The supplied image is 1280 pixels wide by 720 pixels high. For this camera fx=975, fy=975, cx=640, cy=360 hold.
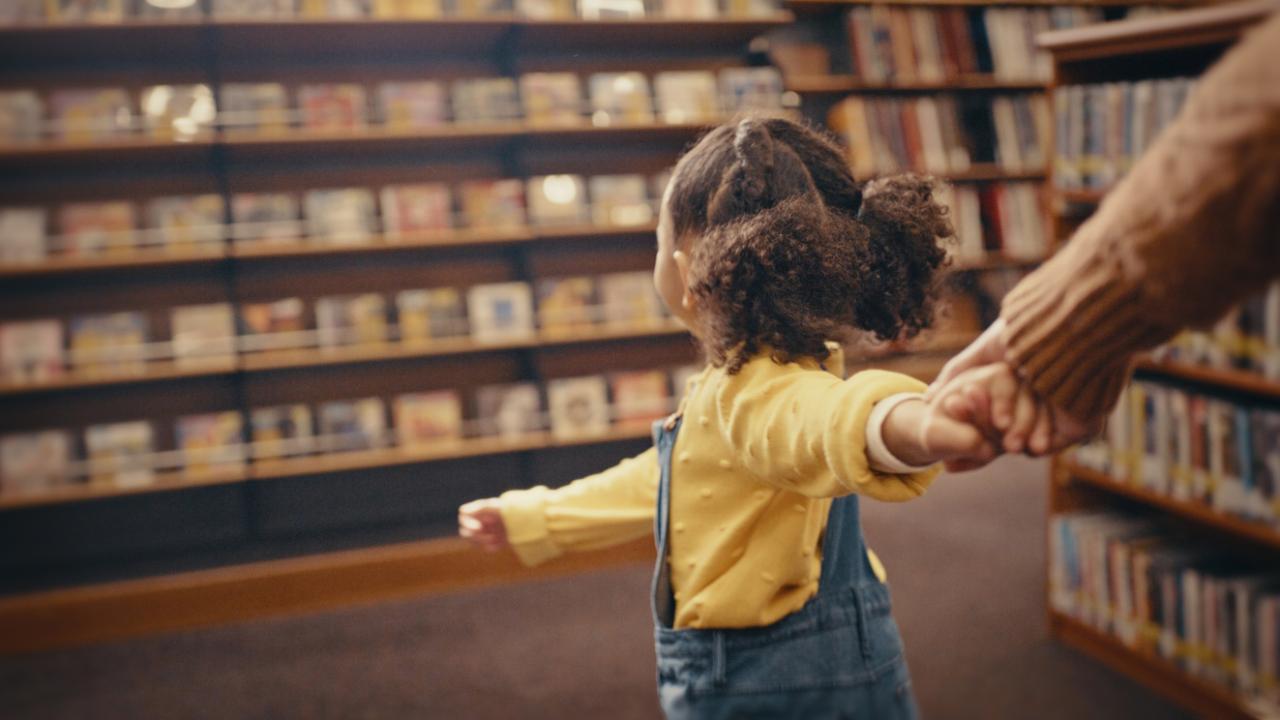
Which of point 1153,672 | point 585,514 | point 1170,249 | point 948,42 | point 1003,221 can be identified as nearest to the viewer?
point 1170,249

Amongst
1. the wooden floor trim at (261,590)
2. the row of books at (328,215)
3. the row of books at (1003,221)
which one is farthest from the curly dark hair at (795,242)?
the row of books at (1003,221)

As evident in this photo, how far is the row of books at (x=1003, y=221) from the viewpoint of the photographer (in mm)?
4250

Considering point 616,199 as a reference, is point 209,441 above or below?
below

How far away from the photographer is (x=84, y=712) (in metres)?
2.49

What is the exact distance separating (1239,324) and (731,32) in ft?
7.25

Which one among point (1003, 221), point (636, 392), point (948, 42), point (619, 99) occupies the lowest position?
point (636, 392)

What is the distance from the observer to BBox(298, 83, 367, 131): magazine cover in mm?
3248

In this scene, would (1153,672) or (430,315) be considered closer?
(1153,672)

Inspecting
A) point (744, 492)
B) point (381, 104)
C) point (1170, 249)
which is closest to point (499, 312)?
point (381, 104)

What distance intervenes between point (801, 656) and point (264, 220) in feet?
9.23

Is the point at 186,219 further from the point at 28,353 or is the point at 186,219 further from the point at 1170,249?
the point at 1170,249

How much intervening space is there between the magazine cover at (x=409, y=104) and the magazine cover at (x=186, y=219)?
2.07 feet

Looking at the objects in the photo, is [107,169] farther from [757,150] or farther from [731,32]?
[757,150]

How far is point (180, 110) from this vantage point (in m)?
3.23
